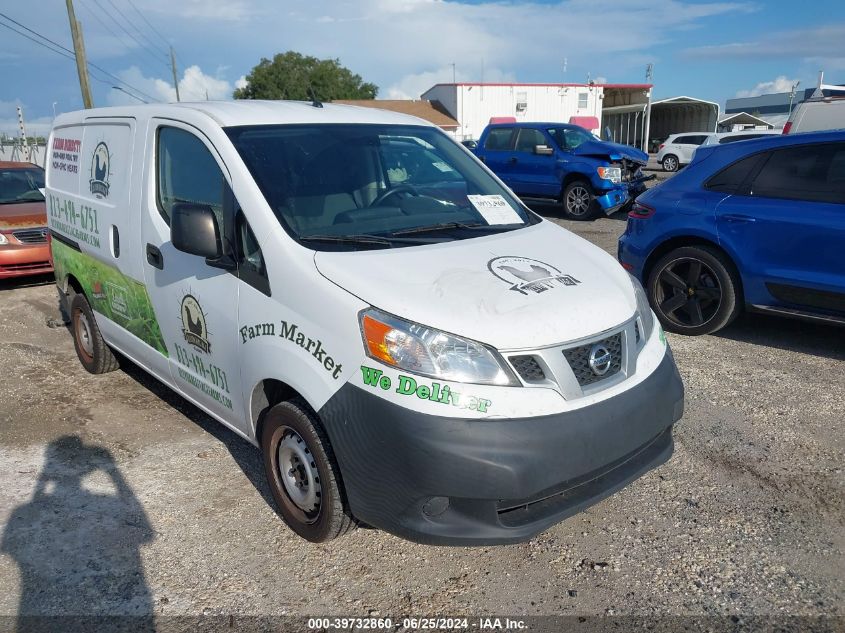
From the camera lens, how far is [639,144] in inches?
1670

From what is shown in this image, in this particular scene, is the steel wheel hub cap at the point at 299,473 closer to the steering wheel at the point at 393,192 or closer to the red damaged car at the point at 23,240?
the steering wheel at the point at 393,192

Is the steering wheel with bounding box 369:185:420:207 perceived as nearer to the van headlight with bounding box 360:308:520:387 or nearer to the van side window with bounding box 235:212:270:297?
the van side window with bounding box 235:212:270:297

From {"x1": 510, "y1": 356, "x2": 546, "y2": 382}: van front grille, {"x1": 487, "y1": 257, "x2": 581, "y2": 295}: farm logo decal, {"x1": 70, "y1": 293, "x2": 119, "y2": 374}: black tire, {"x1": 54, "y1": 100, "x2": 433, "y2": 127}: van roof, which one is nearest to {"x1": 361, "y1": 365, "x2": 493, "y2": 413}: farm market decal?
{"x1": 510, "y1": 356, "x2": 546, "y2": 382}: van front grille

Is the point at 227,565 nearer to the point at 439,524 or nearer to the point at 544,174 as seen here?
the point at 439,524

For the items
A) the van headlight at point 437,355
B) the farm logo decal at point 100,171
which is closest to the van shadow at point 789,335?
the van headlight at point 437,355

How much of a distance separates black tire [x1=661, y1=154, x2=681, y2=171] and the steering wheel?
2657 centimetres

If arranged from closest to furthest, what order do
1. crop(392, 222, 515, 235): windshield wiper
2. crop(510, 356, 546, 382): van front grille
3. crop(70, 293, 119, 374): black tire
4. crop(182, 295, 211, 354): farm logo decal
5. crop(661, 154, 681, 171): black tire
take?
crop(510, 356, 546, 382): van front grille → crop(392, 222, 515, 235): windshield wiper → crop(182, 295, 211, 354): farm logo decal → crop(70, 293, 119, 374): black tire → crop(661, 154, 681, 171): black tire

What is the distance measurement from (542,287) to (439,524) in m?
1.00

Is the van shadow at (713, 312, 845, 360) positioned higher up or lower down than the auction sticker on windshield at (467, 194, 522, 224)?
lower down

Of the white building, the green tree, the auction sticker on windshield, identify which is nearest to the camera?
the auction sticker on windshield

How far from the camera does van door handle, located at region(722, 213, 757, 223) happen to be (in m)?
4.98

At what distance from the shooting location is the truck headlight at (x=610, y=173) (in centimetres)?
1220

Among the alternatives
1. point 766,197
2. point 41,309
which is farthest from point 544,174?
point 41,309

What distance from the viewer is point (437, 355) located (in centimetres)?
235
